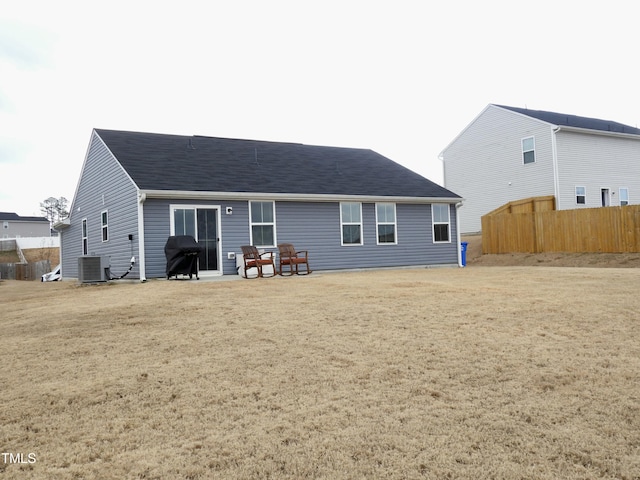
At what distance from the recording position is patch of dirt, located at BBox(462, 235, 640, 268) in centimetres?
1600

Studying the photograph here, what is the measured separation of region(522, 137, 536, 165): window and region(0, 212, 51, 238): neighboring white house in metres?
54.4

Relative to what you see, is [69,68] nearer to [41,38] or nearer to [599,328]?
[41,38]

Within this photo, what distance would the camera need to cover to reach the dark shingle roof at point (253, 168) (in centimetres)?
1382

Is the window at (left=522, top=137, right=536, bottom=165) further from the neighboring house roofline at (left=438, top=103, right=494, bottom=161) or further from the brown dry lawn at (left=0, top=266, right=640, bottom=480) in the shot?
the brown dry lawn at (left=0, top=266, right=640, bottom=480)

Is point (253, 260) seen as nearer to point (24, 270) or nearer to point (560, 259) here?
point (560, 259)

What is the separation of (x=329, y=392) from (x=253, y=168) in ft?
41.1

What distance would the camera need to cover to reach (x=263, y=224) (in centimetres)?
1438

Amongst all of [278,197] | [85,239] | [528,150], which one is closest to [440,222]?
[278,197]

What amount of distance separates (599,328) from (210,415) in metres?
4.40

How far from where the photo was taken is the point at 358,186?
16156 mm

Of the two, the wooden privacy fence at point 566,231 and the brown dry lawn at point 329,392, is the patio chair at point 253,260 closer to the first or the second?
the brown dry lawn at point 329,392

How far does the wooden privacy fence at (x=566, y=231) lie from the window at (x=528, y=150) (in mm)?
4408

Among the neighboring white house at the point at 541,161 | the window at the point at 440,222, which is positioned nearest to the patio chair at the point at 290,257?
the window at the point at 440,222

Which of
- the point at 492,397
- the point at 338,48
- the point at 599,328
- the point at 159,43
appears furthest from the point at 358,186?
the point at 492,397
